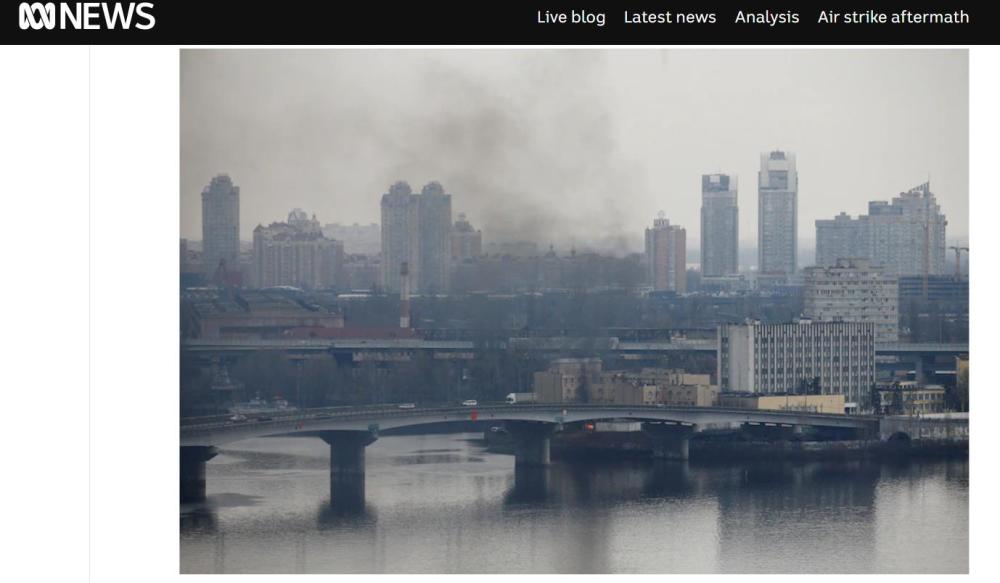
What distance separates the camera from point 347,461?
11.4 m

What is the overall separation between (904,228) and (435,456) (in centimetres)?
1171

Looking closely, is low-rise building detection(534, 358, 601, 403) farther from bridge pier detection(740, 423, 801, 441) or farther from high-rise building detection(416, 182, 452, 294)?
high-rise building detection(416, 182, 452, 294)

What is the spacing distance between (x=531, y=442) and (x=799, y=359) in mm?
4076

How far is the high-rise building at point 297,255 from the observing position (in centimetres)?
2019

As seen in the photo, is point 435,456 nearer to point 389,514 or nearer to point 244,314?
point 389,514

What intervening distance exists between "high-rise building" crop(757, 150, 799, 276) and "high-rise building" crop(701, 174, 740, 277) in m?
0.32

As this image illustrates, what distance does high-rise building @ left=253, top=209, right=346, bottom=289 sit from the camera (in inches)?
795

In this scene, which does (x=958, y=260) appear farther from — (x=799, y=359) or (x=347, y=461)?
(x=347, y=461)

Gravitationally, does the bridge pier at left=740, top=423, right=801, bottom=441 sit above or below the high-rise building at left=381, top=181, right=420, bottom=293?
below

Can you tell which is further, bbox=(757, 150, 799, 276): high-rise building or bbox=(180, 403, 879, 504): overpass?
bbox=(757, 150, 799, 276): high-rise building

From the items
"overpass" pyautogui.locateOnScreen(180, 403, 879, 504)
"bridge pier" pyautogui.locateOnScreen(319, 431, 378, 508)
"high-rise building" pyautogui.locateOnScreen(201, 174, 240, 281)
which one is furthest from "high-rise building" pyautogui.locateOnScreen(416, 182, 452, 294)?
"bridge pier" pyautogui.locateOnScreen(319, 431, 378, 508)

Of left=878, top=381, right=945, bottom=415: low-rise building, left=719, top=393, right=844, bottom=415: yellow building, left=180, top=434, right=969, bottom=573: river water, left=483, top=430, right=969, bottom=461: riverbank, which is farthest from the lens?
left=878, top=381, right=945, bottom=415: low-rise building
